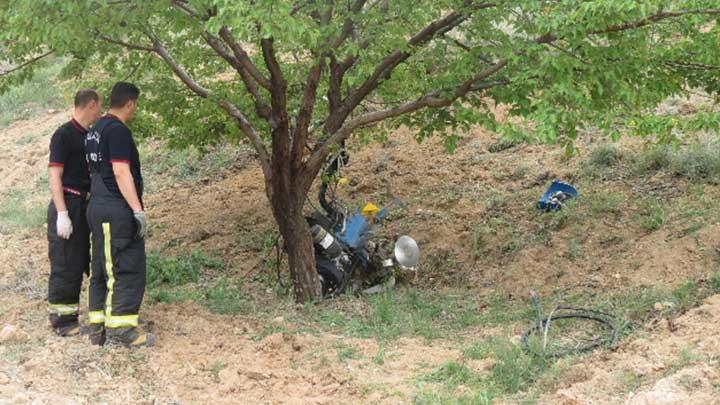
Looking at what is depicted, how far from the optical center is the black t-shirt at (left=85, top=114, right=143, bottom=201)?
237 inches

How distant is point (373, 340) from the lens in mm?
6848

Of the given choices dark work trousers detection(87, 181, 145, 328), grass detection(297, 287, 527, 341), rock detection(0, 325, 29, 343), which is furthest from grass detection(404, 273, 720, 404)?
rock detection(0, 325, 29, 343)

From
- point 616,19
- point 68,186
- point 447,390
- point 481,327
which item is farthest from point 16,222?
point 616,19

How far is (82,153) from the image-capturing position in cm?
667

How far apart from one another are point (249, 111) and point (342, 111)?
1.28 m

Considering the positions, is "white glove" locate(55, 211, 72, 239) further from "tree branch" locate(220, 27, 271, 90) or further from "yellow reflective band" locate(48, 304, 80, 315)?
"tree branch" locate(220, 27, 271, 90)

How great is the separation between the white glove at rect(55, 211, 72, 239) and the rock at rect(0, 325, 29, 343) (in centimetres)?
77

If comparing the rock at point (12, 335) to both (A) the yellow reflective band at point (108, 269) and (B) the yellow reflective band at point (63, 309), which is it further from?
(A) the yellow reflective band at point (108, 269)

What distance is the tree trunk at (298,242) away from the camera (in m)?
8.34

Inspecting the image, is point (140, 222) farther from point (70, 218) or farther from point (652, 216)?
point (652, 216)

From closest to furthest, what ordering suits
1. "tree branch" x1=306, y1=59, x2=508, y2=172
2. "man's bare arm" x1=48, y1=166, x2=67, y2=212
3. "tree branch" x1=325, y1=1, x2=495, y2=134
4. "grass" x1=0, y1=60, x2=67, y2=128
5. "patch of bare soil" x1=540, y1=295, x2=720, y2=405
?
"patch of bare soil" x1=540, y1=295, x2=720, y2=405 < "man's bare arm" x1=48, y1=166, x2=67, y2=212 < "tree branch" x1=306, y1=59, x2=508, y2=172 < "tree branch" x1=325, y1=1, x2=495, y2=134 < "grass" x1=0, y1=60, x2=67, y2=128

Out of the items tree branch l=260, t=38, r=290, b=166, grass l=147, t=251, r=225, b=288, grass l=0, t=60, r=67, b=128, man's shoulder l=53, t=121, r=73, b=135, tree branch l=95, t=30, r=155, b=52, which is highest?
grass l=0, t=60, r=67, b=128

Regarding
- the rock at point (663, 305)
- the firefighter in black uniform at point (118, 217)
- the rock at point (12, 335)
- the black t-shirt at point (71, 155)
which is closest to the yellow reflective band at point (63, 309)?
the rock at point (12, 335)

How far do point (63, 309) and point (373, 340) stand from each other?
7.99 ft
